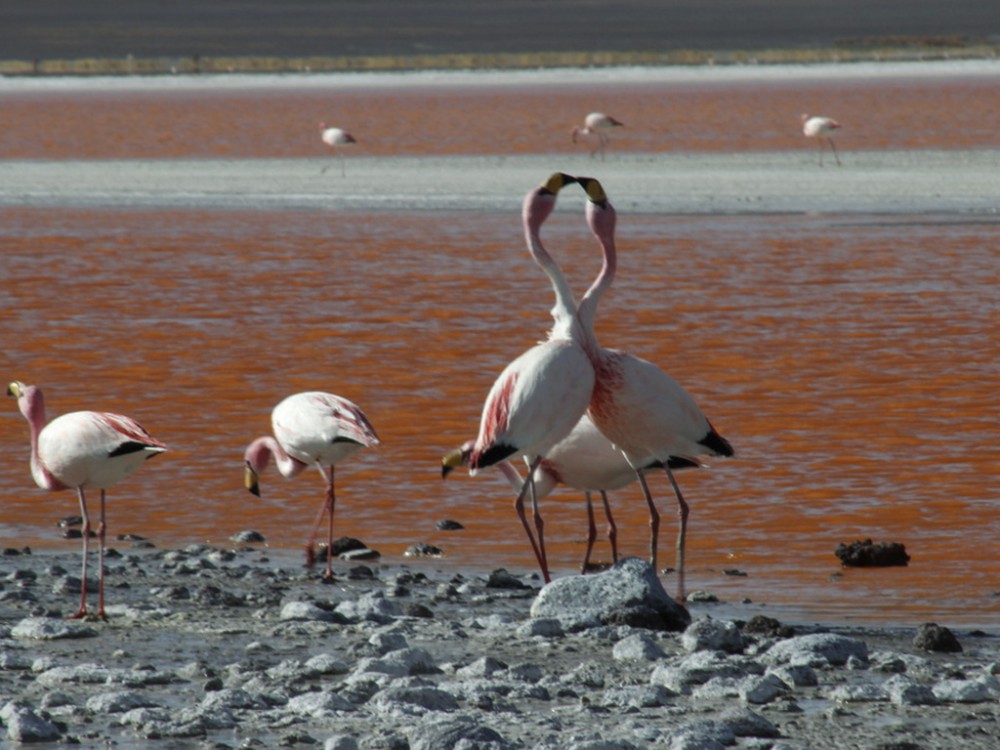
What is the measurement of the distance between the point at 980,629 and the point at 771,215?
52.7 ft

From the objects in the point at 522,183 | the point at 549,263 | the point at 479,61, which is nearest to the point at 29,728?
the point at 549,263

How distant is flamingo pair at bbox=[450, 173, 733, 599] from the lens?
704 centimetres

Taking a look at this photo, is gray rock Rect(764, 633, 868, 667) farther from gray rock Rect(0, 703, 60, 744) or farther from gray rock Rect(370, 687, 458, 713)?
gray rock Rect(0, 703, 60, 744)

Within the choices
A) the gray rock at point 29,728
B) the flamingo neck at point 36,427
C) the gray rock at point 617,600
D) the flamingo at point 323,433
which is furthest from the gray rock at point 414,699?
the flamingo neck at point 36,427

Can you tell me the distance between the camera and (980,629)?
6.62 m

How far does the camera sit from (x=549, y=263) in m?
7.66

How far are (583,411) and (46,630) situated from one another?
2.16m

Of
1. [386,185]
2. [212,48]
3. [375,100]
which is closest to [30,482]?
[386,185]

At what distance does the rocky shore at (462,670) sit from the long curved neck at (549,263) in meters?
1.05

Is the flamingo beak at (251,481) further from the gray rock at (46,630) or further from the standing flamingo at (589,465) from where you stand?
the gray rock at (46,630)

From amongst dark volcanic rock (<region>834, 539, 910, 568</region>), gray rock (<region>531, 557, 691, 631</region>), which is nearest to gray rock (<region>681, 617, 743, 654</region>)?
gray rock (<region>531, 557, 691, 631</region>)

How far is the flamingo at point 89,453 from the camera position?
273 inches

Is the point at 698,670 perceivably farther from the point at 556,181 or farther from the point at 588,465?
the point at 556,181

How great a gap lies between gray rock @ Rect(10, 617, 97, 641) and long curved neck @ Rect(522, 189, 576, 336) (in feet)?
7.16
